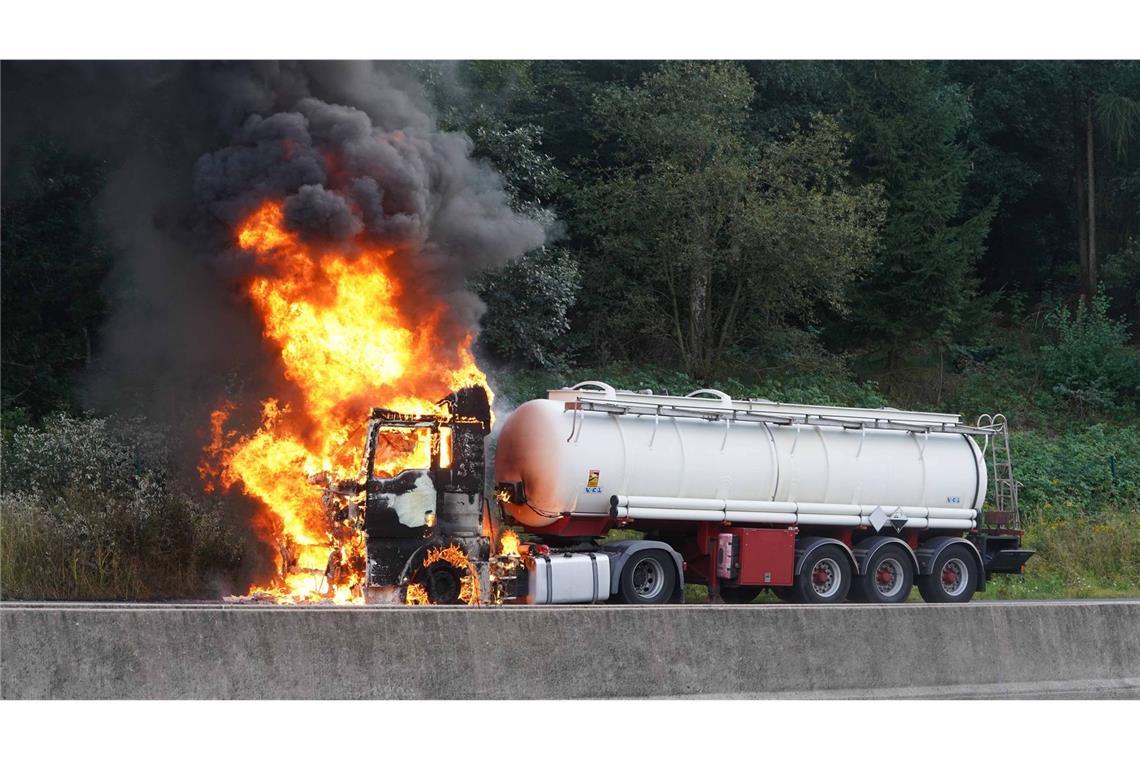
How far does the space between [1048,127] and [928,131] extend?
26.1ft

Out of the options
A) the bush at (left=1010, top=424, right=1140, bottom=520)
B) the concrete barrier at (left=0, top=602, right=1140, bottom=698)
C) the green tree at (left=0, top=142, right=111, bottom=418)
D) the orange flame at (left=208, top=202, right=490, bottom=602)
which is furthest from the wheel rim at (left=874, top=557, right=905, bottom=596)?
the green tree at (left=0, top=142, right=111, bottom=418)

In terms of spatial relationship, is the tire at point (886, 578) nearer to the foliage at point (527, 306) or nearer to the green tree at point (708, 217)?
the foliage at point (527, 306)

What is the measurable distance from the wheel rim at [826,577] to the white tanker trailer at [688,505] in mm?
20

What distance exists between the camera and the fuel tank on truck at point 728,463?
61.8ft

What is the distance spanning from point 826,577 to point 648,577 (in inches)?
114

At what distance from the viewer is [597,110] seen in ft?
124

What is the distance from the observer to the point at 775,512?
1997 centimetres

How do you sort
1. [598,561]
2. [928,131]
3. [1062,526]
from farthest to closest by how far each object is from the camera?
[928,131], [1062,526], [598,561]

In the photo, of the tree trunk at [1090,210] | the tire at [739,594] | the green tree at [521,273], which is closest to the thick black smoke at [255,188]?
the tire at [739,594]

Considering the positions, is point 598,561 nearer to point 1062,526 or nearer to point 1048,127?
point 1062,526

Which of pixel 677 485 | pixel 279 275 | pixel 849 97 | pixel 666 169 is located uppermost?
pixel 849 97

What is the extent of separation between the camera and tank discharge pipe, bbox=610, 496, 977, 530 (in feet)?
62.4

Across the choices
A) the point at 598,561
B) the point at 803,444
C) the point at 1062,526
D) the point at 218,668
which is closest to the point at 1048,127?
the point at 1062,526

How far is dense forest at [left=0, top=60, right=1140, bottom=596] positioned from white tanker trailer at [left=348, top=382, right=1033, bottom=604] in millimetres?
4748
